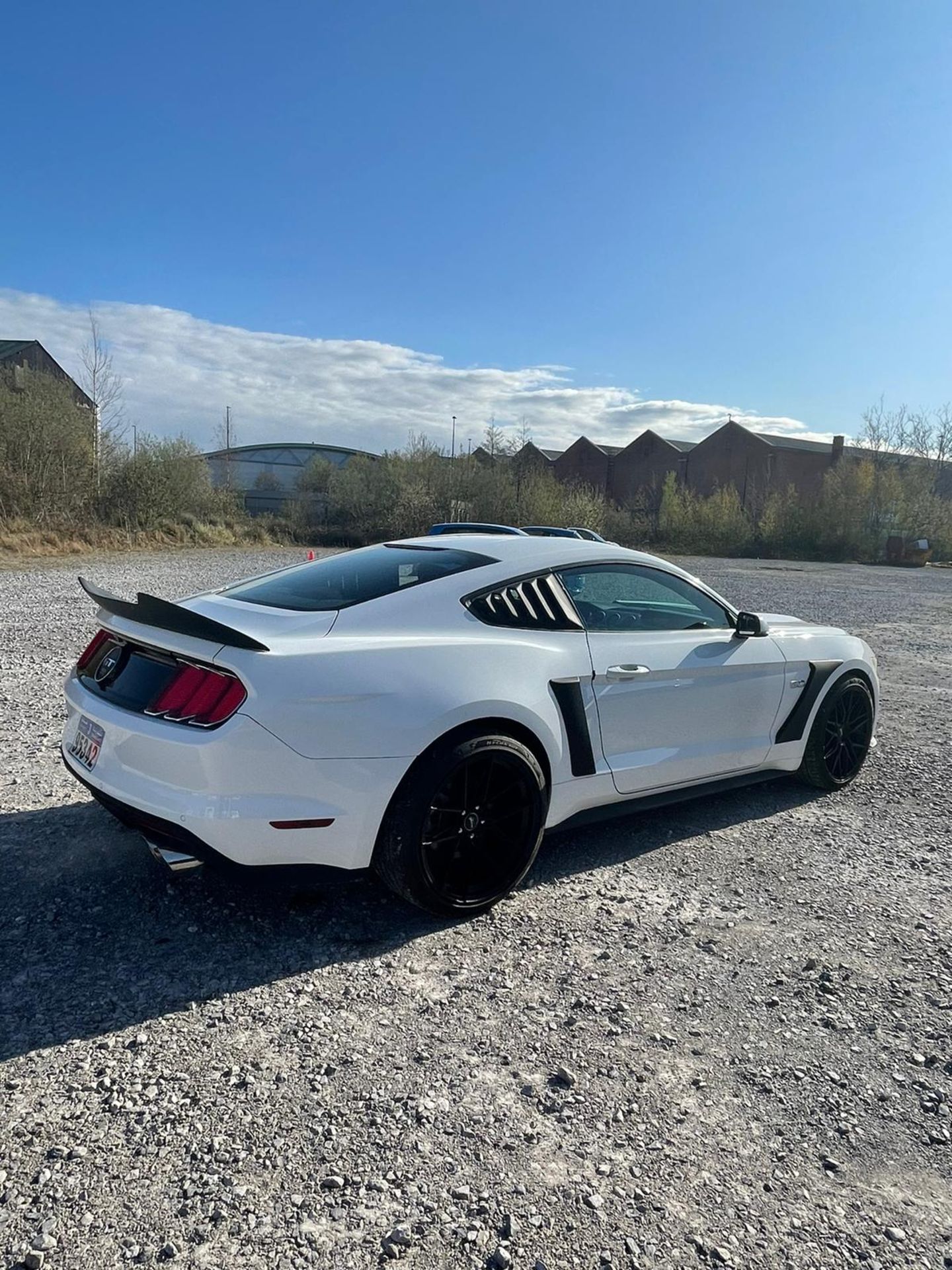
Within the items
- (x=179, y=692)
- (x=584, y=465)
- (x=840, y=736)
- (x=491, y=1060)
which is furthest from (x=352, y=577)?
(x=584, y=465)

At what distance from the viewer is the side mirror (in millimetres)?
4301

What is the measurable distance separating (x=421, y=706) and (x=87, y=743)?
1.29 meters

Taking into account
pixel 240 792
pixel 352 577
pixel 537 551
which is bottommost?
pixel 240 792

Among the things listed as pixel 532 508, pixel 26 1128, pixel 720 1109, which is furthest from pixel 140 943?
pixel 532 508

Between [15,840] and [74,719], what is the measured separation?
891 mm

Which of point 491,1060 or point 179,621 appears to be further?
point 179,621

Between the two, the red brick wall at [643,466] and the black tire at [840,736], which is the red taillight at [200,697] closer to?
the black tire at [840,736]

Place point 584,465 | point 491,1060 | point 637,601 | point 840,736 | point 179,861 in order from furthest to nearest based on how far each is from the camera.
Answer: point 584,465 → point 840,736 → point 637,601 → point 179,861 → point 491,1060

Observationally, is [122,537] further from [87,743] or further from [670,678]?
[670,678]

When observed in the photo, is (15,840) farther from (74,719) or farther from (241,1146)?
(241,1146)

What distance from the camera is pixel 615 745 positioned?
12.0 ft

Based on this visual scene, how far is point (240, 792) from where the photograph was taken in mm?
2732

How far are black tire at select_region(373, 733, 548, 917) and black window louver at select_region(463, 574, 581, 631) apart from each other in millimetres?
536

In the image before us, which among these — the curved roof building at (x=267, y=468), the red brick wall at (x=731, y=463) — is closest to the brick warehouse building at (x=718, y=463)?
the red brick wall at (x=731, y=463)
